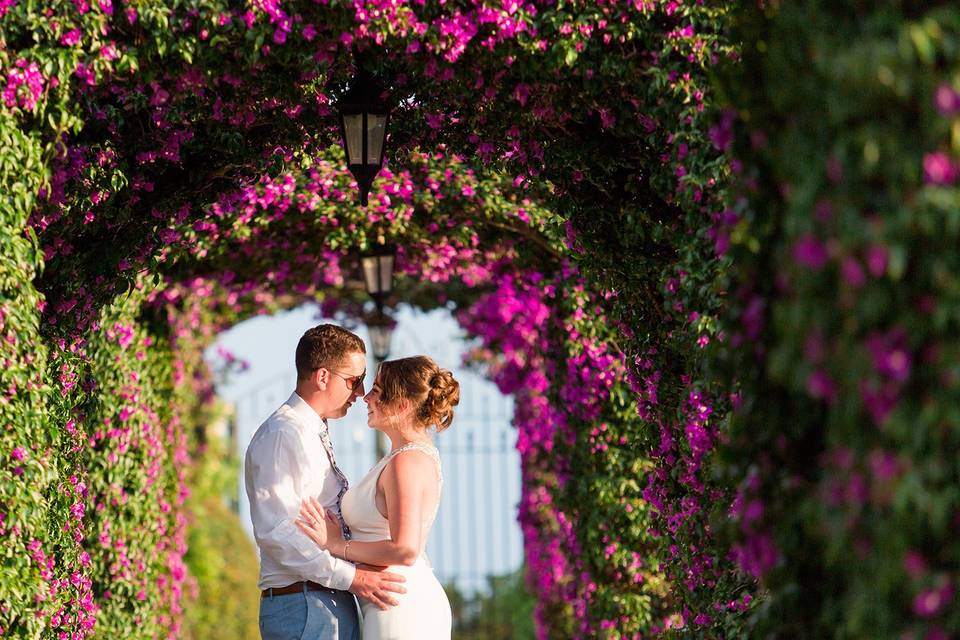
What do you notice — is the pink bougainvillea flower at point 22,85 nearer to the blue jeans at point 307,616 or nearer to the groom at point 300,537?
the groom at point 300,537

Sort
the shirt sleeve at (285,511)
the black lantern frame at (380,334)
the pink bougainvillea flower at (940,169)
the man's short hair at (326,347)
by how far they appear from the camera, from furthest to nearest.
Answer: the black lantern frame at (380,334)
the man's short hair at (326,347)
the shirt sleeve at (285,511)
the pink bougainvillea flower at (940,169)

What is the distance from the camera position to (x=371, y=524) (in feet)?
14.9

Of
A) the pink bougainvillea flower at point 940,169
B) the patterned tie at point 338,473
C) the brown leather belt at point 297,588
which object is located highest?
the pink bougainvillea flower at point 940,169

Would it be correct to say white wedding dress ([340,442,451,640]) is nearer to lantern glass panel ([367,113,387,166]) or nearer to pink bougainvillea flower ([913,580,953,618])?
lantern glass panel ([367,113,387,166])

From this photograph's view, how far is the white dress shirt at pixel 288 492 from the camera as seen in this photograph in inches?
173

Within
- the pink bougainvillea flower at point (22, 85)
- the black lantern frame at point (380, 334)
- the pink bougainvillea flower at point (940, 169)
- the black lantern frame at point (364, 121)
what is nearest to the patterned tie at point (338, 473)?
the black lantern frame at point (364, 121)

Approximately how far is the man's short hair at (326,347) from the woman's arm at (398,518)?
1.60 ft

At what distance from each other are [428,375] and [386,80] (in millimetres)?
1106

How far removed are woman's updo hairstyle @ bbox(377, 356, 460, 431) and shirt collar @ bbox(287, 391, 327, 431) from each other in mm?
261

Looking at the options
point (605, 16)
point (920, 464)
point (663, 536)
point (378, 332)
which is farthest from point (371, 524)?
point (378, 332)

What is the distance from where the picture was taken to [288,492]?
14.7 feet

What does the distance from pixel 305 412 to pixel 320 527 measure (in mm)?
444

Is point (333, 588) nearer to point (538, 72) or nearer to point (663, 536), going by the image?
point (663, 536)

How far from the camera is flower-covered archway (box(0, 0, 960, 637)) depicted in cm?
229
